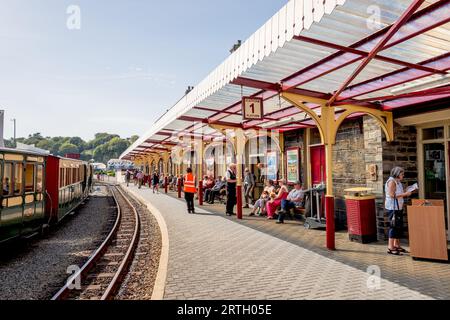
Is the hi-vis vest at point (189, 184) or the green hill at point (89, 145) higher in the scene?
the green hill at point (89, 145)

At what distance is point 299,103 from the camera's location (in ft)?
21.3

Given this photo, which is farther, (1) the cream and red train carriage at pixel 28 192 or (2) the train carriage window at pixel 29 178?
(2) the train carriage window at pixel 29 178

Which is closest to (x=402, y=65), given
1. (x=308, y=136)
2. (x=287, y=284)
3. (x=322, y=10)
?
(x=322, y=10)

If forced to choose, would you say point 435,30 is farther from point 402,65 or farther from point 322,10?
point 322,10

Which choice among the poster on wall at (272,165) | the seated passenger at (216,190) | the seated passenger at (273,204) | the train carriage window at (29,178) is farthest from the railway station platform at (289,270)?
the seated passenger at (216,190)

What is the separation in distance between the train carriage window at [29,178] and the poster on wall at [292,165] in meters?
7.58

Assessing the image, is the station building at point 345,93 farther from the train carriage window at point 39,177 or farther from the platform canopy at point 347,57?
the train carriage window at point 39,177

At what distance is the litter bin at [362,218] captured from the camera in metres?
7.02

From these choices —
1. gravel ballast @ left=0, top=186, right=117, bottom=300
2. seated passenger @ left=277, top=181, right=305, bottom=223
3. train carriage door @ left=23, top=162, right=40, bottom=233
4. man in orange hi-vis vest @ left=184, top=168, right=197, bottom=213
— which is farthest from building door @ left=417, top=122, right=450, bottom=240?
train carriage door @ left=23, top=162, right=40, bottom=233

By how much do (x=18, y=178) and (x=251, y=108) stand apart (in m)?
5.18

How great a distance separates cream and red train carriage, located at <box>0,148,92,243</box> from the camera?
6602 millimetres

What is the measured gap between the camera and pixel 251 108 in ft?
23.6

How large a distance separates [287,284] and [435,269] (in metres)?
2.43
